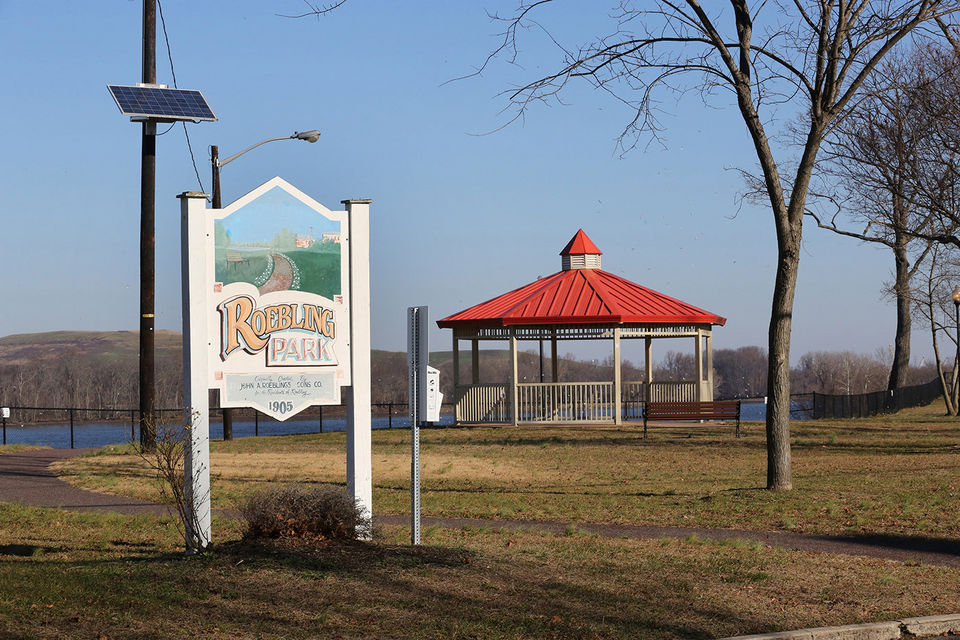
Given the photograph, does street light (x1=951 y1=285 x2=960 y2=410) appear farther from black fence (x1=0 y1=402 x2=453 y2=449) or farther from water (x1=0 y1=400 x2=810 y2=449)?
black fence (x1=0 y1=402 x2=453 y2=449)

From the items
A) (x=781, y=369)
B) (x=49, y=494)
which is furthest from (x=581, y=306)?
(x=49, y=494)

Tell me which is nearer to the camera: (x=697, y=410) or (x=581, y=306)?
(x=697, y=410)

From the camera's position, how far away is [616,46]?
13.8 meters

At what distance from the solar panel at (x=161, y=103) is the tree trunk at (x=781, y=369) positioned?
7.79 m

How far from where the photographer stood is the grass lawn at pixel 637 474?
460 inches

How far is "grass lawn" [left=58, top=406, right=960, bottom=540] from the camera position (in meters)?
11.7

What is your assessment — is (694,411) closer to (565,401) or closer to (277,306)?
(565,401)

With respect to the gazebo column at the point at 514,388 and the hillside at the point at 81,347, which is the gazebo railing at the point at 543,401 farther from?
the hillside at the point at 81,347

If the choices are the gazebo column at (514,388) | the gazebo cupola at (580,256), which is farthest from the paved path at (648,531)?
the gazebo cupola at (580,256)

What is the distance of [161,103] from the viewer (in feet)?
42.2

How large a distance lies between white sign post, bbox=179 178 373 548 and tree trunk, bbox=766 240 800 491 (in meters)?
6.33

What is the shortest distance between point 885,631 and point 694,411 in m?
17.0

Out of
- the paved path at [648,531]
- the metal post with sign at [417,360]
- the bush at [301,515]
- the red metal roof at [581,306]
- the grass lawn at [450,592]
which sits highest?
the red metal roof at [581,306]

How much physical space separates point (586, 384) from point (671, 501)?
14.5 meters
